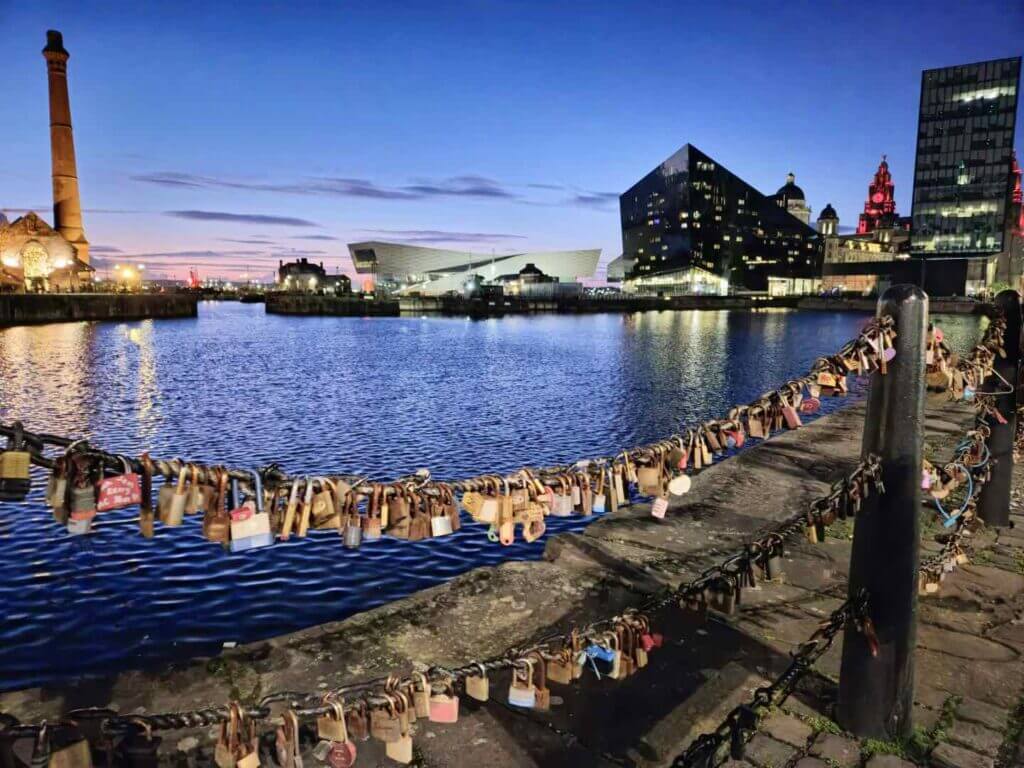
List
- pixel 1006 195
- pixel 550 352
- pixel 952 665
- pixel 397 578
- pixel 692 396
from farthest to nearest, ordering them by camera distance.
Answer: pixel 1006 195 → pixel 550 352 → pixel 692 396 → pixel 397 578 → pixel 952 665

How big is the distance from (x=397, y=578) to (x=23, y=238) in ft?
337

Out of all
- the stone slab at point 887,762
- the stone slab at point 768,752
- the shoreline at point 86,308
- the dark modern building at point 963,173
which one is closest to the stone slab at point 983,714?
the stone slab at point 887,762

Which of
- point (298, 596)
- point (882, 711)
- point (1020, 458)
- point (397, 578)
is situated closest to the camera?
point (882, 711)

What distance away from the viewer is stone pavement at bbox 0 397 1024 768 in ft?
13.8

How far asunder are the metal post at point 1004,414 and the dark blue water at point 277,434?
684 cm

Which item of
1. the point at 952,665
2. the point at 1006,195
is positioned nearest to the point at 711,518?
the point at 952,665

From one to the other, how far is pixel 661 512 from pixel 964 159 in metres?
197

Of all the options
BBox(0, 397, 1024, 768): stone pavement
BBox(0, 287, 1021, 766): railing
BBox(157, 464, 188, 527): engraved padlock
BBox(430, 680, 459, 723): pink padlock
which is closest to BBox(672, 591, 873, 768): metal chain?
BBox(0, 287, 1021, 766): railing

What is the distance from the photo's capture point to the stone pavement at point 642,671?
4.20 meters

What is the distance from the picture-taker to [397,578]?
10.7 metres

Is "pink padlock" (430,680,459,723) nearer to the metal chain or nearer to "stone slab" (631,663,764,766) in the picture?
the metal chain

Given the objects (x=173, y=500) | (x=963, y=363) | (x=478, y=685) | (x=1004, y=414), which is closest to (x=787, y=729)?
(x=478, y=685)

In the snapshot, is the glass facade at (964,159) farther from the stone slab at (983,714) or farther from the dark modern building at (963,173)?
the stone slab at (983,714)

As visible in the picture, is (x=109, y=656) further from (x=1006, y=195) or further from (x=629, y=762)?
(x=1006, y=195)
